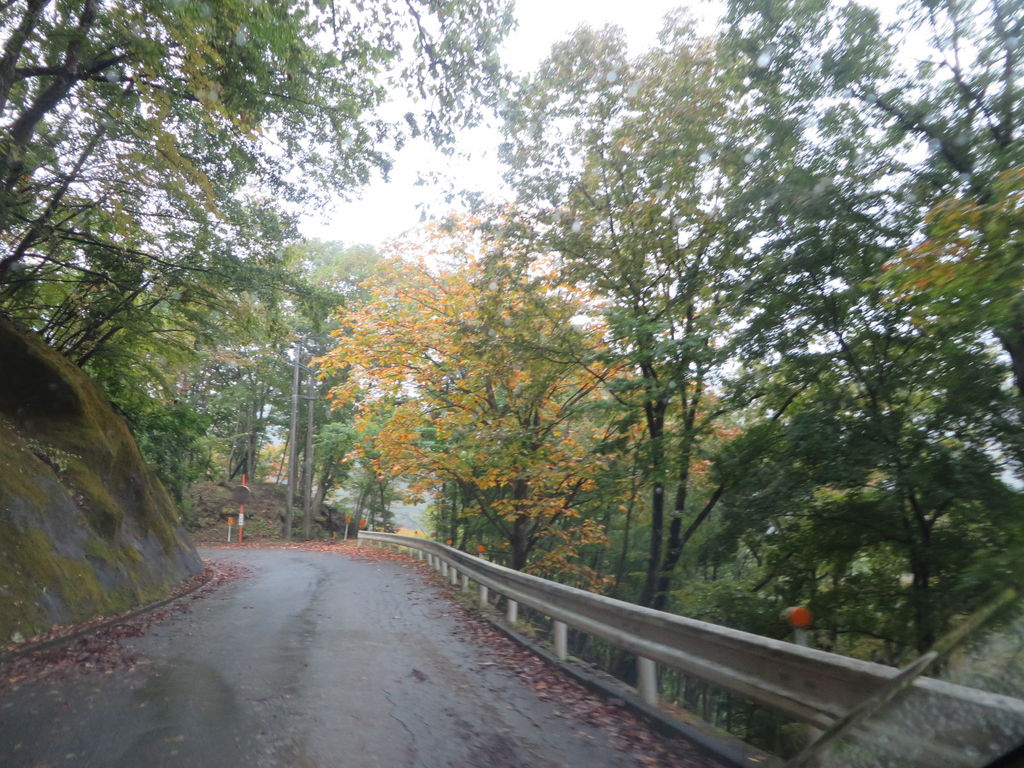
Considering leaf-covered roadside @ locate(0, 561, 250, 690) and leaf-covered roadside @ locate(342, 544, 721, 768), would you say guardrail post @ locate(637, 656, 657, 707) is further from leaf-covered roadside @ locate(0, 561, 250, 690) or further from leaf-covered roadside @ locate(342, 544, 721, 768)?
leaf-covered roadside @ locate(0, 561, 250, 690)

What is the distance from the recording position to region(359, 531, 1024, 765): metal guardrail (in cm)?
Result: 286

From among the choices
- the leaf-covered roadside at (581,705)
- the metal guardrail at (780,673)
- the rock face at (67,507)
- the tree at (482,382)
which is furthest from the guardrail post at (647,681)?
the tree at (482,382)

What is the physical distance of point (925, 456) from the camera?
22.5ft

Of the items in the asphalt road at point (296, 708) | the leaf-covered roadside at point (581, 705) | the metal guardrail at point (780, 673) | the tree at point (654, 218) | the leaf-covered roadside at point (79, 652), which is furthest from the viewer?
the tree at point (654, 218)

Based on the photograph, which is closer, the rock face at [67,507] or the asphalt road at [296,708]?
the asphalt road at [296,708]

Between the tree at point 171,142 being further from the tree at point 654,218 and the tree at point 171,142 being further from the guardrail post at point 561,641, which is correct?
the guardrail post at point 561,641

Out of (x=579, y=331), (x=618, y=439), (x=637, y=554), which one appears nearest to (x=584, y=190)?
(x=579, y=331)

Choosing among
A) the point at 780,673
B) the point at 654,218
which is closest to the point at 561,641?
the point at 780,673

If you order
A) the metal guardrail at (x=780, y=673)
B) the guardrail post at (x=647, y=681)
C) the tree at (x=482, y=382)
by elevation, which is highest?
the tree at (x=482, y=382)

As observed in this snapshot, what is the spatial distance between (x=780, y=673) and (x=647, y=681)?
1.71 metres

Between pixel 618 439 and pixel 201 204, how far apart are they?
26.3 feet

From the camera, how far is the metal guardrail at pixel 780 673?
2.86m

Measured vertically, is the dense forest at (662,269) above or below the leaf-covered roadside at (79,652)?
Result: above

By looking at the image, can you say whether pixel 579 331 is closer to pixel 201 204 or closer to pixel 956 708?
pixel 201 204
